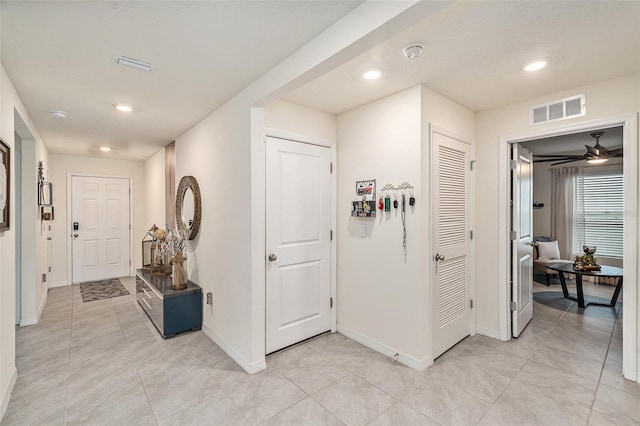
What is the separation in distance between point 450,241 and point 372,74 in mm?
1669

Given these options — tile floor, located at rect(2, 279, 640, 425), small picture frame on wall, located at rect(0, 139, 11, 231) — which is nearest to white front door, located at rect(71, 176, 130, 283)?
tile floor, located at rect(2, 279, 640, 425)

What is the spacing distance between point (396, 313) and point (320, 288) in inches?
33.2

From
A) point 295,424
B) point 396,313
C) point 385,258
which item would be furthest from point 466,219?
point 295,424

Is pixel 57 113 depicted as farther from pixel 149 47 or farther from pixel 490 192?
pixel 490 192

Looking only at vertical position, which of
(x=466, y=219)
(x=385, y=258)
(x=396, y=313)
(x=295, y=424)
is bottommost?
(x=295, y=424)

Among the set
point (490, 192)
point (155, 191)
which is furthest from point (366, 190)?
point (155, 191)

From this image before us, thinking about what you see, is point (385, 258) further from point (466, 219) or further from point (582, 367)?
point (582, 367)

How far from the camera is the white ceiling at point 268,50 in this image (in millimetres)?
1606

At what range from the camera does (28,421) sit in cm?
199

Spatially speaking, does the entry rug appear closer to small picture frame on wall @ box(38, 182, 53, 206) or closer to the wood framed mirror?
small picture frame on wall @ box(38, 182, 53, 206)

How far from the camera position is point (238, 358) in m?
2.73

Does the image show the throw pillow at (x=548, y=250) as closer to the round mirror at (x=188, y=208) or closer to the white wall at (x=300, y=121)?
the white wall at (x=300, y=121)

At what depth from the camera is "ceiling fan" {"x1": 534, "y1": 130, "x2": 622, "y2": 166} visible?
159 inches

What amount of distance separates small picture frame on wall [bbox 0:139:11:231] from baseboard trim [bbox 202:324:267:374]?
1883mm
